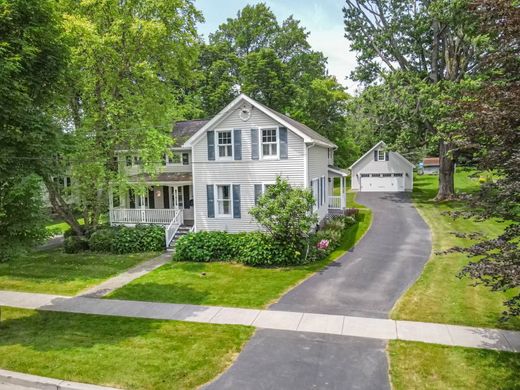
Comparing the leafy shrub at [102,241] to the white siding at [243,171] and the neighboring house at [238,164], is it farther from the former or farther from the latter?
the white siding at [243,171]

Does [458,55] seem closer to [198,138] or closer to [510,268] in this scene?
[198,138]

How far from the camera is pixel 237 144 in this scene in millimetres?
20594

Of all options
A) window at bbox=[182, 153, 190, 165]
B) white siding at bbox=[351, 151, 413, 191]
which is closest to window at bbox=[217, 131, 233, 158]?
window at bbox=[182, 153, 190, 165]

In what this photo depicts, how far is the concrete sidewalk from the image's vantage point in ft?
31.2

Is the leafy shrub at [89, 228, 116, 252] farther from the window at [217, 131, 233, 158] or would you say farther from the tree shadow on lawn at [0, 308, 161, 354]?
the tree shadow on lawn at [0, 308, 161, 354]

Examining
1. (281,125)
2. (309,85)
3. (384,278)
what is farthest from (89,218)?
(309,85)

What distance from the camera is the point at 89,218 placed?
77.5 ft

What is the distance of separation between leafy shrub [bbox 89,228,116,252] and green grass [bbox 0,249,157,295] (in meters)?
0.54

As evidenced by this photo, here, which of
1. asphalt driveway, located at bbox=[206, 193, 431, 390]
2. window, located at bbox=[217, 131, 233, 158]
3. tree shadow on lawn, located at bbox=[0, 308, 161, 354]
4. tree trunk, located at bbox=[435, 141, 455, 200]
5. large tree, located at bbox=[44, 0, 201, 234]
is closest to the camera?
asphalt driveway, located at bbox=[206, 193, 431, 390]

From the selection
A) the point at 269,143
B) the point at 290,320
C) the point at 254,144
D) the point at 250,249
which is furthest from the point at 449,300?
the point at 254,144

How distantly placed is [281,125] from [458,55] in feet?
68.7

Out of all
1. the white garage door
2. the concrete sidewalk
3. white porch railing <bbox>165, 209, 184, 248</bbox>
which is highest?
the white garage door

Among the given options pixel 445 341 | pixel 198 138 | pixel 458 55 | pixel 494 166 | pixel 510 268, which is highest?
pixel 458 55

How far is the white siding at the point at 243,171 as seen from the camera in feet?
65.0
